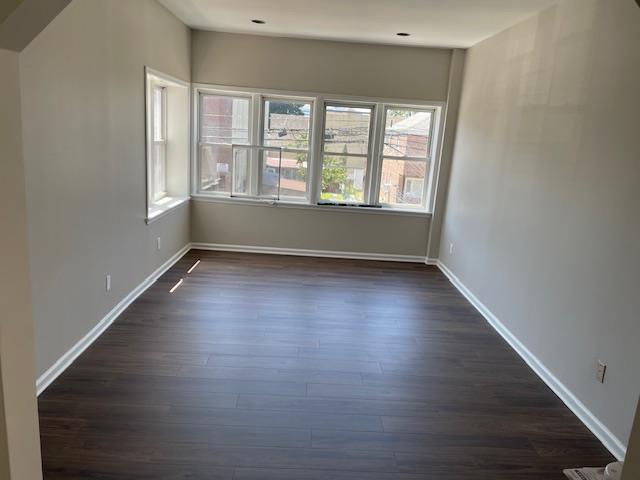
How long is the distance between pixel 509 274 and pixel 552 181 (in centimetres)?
90

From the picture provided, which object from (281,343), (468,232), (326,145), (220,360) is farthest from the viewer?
(326,145)

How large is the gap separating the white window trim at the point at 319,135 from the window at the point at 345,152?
8 centimetres

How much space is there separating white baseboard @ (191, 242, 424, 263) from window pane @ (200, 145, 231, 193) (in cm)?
72

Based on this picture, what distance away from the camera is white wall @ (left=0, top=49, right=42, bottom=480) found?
1.30 m

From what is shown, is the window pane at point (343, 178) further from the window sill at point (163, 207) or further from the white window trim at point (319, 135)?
the window sill at point (163, 207)

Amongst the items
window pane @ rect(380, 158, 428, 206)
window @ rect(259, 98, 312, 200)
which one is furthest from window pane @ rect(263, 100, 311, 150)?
window pane @ rect(380, 158, 428, 206)

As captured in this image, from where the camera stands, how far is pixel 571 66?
303 centimetres

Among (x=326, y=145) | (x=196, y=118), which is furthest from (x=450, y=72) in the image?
(x=196, y=118)

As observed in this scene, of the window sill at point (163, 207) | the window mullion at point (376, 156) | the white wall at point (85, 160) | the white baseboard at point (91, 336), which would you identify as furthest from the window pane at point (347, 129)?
the white baseboard at point (91, 336)

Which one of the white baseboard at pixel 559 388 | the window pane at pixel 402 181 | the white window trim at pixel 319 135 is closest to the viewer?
the white baseboard at pixel 559 388

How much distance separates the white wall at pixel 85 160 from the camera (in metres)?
2.43

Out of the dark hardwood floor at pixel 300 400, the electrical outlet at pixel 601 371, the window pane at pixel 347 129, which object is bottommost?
the dark hardwood floor at pixel 300 400

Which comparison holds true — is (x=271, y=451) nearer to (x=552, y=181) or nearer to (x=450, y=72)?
(x=552, y=181)

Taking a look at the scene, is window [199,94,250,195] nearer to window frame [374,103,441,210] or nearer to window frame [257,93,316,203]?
window frame [257,93,316,203]
